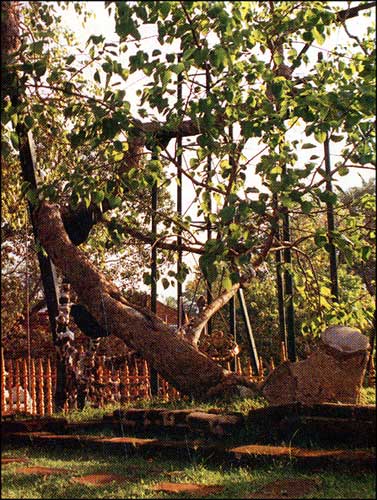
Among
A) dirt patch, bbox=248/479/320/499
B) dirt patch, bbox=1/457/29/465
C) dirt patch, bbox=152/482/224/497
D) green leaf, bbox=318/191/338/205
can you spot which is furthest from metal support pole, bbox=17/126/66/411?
dirt patch, bbox=248/479/320/499

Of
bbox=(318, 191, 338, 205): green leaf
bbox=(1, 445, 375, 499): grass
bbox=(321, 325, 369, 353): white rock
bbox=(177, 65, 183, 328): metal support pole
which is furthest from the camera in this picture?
bbox=(177, 65, 183, 328): metal support pole

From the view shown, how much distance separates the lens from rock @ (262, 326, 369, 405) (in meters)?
6.80

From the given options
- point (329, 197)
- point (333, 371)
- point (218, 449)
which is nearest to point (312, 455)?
point (218, 449)

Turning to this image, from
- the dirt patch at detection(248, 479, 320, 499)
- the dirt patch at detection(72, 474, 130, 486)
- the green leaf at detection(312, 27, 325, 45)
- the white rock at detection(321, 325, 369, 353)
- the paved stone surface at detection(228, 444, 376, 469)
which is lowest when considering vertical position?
the dirt patch at detection(248, 479, 320, 499)

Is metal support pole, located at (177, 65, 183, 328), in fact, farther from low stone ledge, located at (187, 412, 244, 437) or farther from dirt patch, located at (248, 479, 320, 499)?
dirt patch, located at (248, 479, 320, 499)

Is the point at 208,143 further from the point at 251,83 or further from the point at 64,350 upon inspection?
the point at 64,350

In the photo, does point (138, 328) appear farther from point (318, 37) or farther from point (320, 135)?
point (318, 37)

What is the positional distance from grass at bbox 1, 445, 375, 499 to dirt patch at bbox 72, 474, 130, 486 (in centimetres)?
7

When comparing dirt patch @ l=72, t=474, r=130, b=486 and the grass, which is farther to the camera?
dirt patch @ l=72, t=474, r=130, b=486

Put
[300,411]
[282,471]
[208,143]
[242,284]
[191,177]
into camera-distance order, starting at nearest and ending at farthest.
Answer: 1. [282,471]
2. [300,411]
3. [208,143]
4. [191,177]
5. [242,284]

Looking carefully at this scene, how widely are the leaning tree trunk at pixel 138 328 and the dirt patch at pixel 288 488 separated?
119 inches

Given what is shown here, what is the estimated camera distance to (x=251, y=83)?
7.40 m

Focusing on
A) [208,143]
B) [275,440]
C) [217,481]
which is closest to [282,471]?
[217,481]

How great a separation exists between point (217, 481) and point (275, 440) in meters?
1.27
